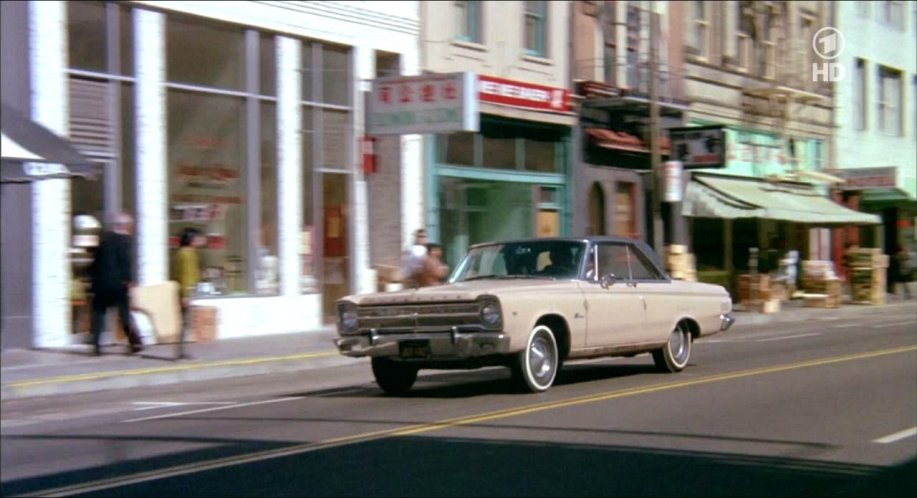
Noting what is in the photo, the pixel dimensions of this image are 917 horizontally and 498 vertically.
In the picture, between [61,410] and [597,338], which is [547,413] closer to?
[597,338]

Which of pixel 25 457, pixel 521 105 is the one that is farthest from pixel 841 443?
pixel 521 105

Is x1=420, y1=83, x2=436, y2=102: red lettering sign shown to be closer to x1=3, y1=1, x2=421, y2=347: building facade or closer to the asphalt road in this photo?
x1=3, y1=1, x2=421, y2=347: building facade

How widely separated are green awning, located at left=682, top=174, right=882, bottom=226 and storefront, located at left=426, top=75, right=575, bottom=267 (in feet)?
17.1

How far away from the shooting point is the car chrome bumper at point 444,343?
1240cm

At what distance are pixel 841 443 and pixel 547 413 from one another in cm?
268

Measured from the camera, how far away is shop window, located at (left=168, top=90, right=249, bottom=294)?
21.0 m

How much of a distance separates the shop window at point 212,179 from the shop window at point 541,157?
8607mm

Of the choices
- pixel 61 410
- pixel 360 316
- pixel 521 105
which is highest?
pixel 521 105

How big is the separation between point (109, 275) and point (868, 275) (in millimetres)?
20588

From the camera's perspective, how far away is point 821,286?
32625mm

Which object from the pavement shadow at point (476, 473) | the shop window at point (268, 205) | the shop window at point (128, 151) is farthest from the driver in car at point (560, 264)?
the shop window at point (268, 205)

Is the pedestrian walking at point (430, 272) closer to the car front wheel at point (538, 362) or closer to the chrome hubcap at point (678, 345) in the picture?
the chrome hubcap at point (678, 345)

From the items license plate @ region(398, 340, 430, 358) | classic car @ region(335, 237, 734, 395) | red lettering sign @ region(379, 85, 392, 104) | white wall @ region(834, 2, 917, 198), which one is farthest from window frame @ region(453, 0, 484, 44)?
license plate @ region(398, 340, 430, 358)

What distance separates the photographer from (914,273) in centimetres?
2612
